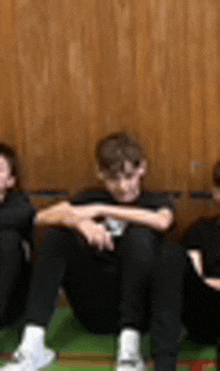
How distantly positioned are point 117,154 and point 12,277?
552mm

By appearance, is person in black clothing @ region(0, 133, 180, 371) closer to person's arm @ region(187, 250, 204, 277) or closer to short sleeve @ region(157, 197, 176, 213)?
short sleeve @ region(157, 197, 176, 213)

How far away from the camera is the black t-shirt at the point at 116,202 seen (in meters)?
1.82

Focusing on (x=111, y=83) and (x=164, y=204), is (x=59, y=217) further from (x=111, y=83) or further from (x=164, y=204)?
(x=111, y=83)

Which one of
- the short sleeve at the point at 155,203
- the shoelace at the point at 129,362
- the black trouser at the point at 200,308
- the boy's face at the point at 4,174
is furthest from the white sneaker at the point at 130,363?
the boy's face at the point at 4,174

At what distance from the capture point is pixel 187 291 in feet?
5.03

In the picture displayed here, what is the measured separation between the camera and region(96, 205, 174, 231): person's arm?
1.75 m

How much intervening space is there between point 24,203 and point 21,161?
0.36 metres

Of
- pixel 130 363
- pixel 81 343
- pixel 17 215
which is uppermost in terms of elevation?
pixel 17 215

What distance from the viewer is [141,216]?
1754 millimetres

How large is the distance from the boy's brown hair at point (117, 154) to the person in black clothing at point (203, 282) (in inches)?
11.7

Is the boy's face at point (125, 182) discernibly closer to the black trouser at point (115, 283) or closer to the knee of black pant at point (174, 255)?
the black trouser at point (115, 283)

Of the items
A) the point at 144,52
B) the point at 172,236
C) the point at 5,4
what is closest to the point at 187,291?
the point at 172,236

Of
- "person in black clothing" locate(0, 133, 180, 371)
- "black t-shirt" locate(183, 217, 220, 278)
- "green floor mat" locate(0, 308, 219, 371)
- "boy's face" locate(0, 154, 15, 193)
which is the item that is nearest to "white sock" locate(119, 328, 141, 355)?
"person in black clothing" locate(0, 133, 180, 371)

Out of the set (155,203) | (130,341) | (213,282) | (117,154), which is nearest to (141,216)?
(155,203)
